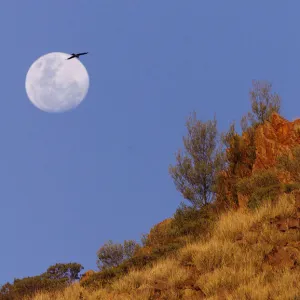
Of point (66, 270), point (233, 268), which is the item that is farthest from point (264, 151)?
point (66, 270)

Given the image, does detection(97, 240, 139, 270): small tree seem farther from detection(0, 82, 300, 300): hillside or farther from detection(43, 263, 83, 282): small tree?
detection(0, 82, 300, 300): hillside

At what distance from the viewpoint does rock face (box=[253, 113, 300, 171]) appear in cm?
1950

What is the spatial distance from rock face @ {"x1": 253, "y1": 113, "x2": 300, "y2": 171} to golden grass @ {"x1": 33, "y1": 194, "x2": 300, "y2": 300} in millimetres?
7984

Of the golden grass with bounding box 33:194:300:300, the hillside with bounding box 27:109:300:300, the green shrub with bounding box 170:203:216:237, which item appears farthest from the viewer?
the green shrub with bounding box 170:203:216:237

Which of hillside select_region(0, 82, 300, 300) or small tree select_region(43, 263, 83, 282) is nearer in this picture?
hillside select_region(0, 82, 300, 300)

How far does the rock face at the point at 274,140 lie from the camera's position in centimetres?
1950

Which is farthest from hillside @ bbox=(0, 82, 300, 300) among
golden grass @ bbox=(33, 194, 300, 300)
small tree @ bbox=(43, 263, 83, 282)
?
small tree @ bbox=(43, 263, 83, 282)

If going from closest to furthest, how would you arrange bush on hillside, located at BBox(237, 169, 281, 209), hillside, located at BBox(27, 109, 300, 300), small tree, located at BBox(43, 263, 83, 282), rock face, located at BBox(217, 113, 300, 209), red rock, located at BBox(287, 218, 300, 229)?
hillside, located at BBox(27, 109, 300, 300) → red rock, located at BBox(287, 218, 300, 229) → bush on hillside, located at BBox(237, 169, 281, 209) → rock face, located at BBox(217, 113, 300, 209) → small tree, located at BBox(43, 263, 83, 282)

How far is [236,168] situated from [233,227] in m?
10.6

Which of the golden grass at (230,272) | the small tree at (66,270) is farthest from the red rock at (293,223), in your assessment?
the small tree at (66,270)

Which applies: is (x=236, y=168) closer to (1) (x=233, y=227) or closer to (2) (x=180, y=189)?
(2) (x=180, y=189)

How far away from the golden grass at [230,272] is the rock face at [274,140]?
798 cm

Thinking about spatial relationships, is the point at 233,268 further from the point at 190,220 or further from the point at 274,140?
the point at 274,140

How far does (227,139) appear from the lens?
2419cm
